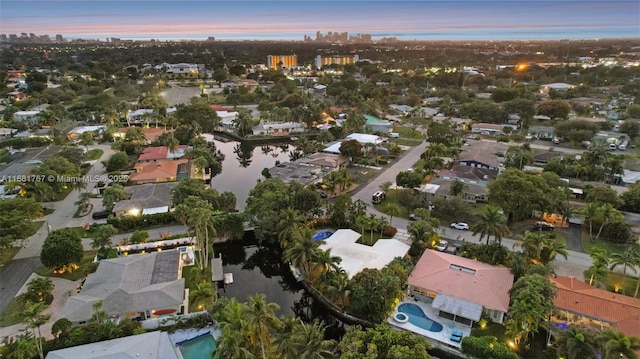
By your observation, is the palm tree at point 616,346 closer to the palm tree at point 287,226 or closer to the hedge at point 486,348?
the hedge at point 486,348

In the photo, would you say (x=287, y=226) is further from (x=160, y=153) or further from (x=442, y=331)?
(x=160, y=153)

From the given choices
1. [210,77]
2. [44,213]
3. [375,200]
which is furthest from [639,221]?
[210,77]

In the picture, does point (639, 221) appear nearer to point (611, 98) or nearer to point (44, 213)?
point (44, 213)

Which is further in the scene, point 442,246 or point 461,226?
point 461,226

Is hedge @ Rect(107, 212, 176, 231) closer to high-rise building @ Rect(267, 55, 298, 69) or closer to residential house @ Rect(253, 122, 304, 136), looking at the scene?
residential house @ Rect(253, 122, 304, 136)

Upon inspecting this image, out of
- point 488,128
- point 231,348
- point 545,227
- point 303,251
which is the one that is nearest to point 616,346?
point 303,251

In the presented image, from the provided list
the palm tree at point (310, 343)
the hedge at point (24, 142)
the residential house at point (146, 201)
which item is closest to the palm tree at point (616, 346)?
the palm tree at point (310, 343)

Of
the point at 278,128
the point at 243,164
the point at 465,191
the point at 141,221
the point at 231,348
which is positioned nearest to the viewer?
the point at 231,348

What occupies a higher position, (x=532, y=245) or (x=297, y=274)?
(x=532, y=245)
